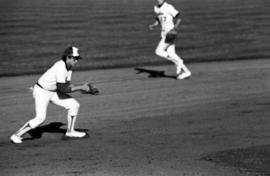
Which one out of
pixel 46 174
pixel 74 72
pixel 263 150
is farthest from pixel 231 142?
pixel 74 72

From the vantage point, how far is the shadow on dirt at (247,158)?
1016 cm

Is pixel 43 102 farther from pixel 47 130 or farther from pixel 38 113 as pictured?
pixel 47 130

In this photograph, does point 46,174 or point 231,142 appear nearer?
point 46,174

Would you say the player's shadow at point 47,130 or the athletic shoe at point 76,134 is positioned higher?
the athletic shoe at point 76,134

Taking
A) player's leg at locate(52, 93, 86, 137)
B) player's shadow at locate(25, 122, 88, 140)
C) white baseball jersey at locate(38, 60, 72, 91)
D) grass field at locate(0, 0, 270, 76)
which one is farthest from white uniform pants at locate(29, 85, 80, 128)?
grass field at locate(0, 0, 270, 76)

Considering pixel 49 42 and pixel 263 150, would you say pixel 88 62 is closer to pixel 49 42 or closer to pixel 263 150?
pixel 49 42

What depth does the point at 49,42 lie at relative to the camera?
2500cm

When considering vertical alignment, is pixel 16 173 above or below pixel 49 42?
above

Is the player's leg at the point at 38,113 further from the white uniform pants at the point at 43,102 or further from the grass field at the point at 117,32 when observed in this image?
the grass field at the point at 117,32

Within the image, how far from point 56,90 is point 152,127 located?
2.12 meters

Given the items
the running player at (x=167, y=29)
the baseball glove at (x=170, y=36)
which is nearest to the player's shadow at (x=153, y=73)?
the running player at (x=167, y=29)

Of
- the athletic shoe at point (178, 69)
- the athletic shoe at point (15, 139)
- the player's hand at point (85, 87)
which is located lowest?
the athletic shoe at point (178, 69)

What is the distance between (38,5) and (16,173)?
→ 24.8m

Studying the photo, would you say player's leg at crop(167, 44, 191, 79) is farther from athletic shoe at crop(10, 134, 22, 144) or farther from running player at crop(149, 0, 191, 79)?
athletic shoe at crop(10, 134, 22, 144)
